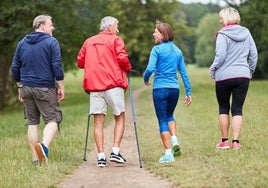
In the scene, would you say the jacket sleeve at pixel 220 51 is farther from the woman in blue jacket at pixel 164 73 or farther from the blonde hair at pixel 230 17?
the woman in blue jacket at pixel 164 73

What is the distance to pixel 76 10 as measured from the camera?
2694cm

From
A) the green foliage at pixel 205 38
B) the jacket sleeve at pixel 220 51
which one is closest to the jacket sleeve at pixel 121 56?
the jacket sleeve at pixel 220 51

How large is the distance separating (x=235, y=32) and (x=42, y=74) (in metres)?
3.00

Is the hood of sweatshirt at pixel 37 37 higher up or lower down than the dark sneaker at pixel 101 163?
higher up

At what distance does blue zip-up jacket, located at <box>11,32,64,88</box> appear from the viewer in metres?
7.93

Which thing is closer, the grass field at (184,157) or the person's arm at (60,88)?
the grass field at (184,157)

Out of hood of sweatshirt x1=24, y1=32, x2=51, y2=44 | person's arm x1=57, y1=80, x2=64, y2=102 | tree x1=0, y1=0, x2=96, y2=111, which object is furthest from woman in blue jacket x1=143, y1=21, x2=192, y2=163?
tree x1=0, y1=0, x2=96, y2=111

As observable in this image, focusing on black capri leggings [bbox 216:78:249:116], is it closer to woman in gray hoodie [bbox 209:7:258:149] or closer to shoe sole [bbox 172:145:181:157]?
woman in gray hoodie [bbox 209:7:258:149]

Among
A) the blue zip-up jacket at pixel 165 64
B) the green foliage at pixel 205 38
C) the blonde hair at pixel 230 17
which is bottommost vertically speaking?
the green foliage at pixel 205 38

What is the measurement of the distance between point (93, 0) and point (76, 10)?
1.13 meters

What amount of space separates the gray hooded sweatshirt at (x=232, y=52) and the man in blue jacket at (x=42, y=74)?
2.43 metres

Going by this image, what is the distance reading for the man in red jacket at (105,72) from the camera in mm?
7770

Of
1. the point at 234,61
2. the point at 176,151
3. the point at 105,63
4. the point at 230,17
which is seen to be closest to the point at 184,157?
the point at 176,151

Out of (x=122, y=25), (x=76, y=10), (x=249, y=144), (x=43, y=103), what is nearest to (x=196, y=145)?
(x=249, y=144)
